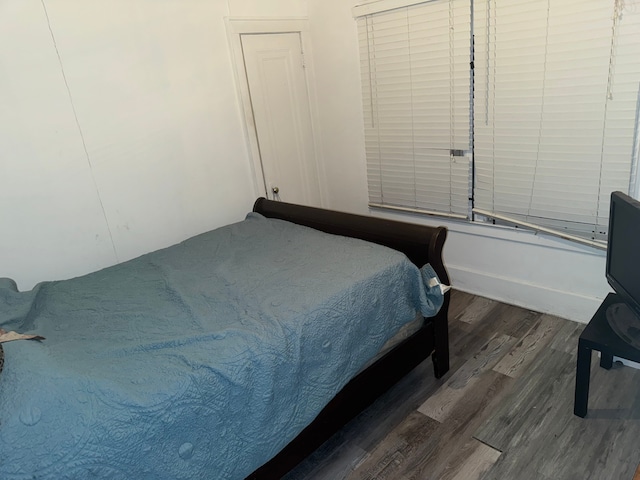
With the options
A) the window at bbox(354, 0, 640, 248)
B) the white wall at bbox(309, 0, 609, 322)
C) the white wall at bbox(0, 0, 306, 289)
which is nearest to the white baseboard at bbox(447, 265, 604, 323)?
the white wall at bbox(309, 0, 609, 322)

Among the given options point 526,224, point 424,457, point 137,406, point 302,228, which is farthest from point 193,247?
point 526,224

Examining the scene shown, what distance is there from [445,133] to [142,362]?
2.36 meters

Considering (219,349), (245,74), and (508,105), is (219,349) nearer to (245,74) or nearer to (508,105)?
(508,105)

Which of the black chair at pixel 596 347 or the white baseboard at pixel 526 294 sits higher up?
the black chair at pixel 596 347

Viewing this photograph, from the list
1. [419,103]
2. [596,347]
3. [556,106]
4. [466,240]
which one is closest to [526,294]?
[466,240]

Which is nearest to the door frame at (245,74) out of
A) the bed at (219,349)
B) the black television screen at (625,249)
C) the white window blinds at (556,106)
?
the bed at (219,349)

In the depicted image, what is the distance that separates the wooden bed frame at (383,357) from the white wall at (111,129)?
1.03m

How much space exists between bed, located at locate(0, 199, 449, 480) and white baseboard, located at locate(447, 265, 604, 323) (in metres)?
0.93

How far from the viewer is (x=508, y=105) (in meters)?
2.59

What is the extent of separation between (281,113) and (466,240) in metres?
1.73

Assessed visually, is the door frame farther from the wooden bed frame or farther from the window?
the wooden bed frame

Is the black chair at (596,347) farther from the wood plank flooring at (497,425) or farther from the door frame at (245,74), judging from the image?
the door frame at (245,74)

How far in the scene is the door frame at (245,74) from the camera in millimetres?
3070

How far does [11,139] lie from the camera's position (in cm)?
→ 225
